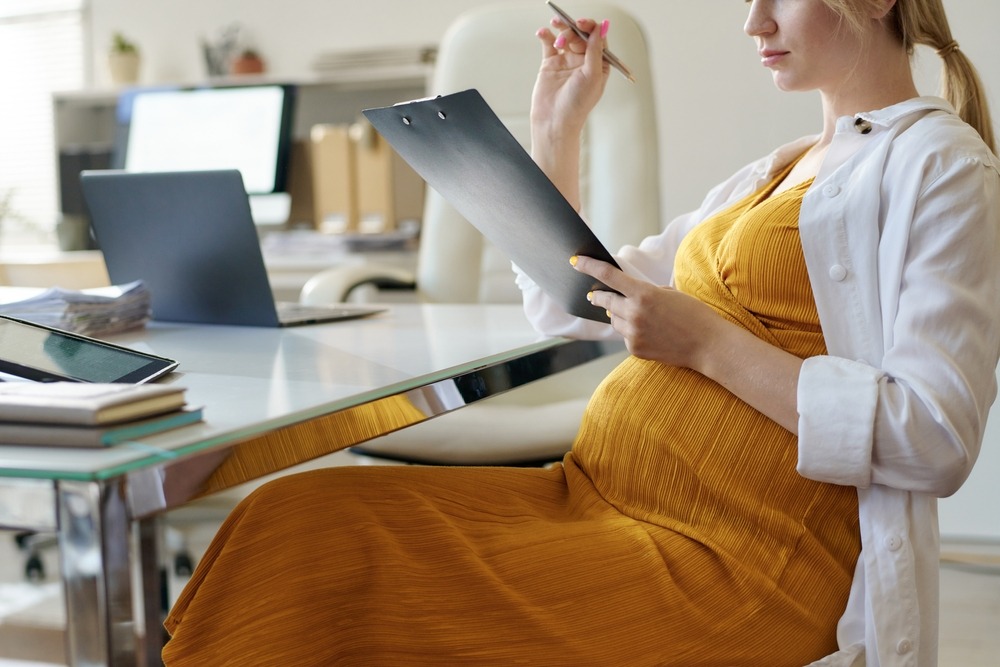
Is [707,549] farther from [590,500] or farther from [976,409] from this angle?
[976,409]

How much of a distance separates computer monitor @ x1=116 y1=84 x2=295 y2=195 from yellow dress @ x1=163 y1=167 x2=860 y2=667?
2177 mm

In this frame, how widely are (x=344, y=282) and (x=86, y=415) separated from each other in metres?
1.32

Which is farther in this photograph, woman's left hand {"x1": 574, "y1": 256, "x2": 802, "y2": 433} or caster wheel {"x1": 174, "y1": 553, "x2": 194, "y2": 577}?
caster wheel {"x1": 174, "y1": 553, "x2": 194, "y2": 577}

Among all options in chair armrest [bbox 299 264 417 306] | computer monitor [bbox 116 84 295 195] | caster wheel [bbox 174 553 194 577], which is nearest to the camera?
chair armrest [bbox 299 264 417 306]

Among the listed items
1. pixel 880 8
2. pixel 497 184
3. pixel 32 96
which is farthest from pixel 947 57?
pixel 32 96

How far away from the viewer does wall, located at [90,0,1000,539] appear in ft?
7.91

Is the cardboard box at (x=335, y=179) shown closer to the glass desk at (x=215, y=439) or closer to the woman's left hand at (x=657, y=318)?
the glass desk at (x=215, y=439)

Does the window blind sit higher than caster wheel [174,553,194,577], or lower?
higher

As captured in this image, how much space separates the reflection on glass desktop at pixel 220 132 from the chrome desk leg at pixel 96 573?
2.51 meters

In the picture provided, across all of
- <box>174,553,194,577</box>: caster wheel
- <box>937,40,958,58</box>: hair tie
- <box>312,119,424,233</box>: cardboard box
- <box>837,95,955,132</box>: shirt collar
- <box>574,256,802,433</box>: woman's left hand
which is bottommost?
<box>174,553,194,577</box>: caster wheel

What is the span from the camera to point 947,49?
110cm

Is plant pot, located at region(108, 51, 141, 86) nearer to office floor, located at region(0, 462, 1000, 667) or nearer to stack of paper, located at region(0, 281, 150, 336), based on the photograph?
office floor, located at region(0, 462, 1000, 667)

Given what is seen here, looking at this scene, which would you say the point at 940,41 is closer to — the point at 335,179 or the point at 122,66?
the point at 335,179

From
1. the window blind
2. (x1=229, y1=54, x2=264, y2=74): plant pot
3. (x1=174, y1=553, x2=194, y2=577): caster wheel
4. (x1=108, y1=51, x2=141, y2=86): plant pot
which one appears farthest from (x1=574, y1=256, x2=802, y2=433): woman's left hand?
the window blind
